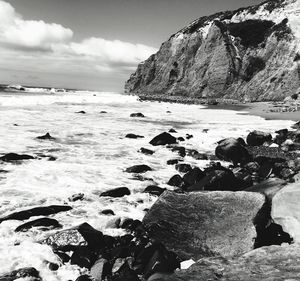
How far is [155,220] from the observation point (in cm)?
607

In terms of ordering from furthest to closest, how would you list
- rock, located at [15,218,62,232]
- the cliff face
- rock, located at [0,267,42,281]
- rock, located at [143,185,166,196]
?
1. the cliff face
2. rock, located at [143,185,166,196]
3. rock, located at [15,218,62,232]
4. rock, located at [0,267,42,281]

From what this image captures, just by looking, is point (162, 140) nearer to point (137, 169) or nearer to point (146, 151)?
point (146, 151)

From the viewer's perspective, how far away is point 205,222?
583 cm

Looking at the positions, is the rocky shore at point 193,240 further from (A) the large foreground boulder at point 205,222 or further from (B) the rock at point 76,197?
(B) the rock at point 76,197

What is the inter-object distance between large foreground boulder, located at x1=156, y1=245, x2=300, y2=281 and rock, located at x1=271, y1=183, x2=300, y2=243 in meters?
1.00

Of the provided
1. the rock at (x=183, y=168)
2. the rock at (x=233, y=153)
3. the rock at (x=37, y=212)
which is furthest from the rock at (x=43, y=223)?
the rock at (x=233, y=153)

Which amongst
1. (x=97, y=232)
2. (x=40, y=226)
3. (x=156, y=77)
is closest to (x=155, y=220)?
(x=97, y=232)

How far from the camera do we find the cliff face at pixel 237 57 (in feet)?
177

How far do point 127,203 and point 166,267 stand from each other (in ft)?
9.46

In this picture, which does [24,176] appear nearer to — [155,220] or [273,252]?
[155,220]

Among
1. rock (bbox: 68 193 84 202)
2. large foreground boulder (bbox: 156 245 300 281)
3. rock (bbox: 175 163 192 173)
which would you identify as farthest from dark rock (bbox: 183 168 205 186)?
large foreground boulder (bbox: 156 245 300 281)

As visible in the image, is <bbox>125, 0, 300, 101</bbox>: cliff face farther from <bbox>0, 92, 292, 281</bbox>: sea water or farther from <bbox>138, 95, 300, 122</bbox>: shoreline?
<bbox>0, 92, 292, 281</bbox>: sea water

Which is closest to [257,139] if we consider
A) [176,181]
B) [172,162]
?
[172,162]

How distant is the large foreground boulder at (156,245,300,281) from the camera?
4016 mm
